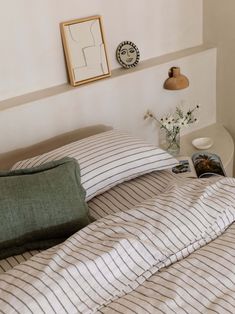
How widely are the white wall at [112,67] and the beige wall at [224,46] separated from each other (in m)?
0.04

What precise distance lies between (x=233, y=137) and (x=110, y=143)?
979 mm

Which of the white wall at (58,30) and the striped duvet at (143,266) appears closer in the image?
the striped duvet at (143,266)

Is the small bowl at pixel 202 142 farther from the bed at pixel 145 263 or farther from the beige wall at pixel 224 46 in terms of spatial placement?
the bed at pixel 145 263

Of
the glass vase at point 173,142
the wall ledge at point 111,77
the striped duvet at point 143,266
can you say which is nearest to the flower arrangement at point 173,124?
the glass vase at point 173,142

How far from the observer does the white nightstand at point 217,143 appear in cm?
224

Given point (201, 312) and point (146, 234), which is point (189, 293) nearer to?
point (201, 312)

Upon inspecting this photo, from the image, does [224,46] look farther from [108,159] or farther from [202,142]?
[108,159]

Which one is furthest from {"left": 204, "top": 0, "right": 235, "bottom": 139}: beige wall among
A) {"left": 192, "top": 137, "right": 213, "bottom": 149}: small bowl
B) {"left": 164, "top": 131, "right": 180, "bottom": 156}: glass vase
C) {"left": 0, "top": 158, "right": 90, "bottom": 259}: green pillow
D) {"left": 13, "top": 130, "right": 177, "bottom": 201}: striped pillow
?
{"left": 0, "top": 158, "right": 90, "bottom": 259}: green pillow

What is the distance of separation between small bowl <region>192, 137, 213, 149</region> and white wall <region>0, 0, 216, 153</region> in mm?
202

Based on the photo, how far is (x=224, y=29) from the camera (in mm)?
2344

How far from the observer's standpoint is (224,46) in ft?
7.80

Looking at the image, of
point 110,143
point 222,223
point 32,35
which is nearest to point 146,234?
point 222,223

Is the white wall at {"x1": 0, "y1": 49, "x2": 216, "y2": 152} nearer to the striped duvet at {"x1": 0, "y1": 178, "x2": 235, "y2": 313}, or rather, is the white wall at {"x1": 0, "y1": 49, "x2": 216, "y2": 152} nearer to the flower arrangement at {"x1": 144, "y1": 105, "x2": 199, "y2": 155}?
the flower arrangement at {"x1": 144, "y1": 105, "x2": 199, "y2": 155}

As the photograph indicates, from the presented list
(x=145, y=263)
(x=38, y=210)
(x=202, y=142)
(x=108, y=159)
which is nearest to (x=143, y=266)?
(x=145, y=263)
